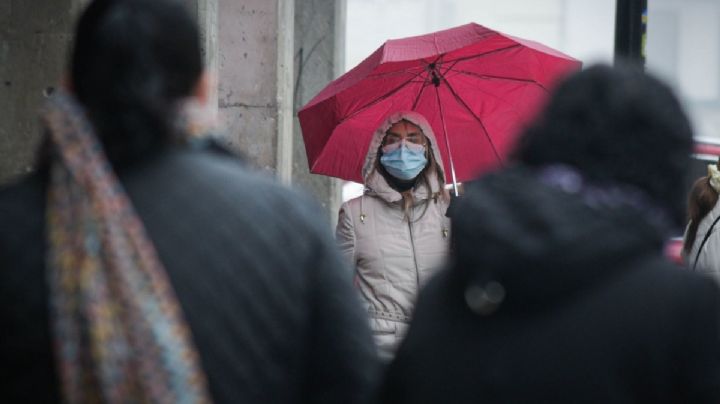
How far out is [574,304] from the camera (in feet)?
6.72

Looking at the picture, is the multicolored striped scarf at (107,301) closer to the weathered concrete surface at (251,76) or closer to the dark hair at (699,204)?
the dark hair at (699,204)

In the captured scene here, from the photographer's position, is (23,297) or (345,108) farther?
(345,108)

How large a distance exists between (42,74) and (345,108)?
5.04ft

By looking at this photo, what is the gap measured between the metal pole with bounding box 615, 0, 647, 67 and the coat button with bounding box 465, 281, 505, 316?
5.09 metres

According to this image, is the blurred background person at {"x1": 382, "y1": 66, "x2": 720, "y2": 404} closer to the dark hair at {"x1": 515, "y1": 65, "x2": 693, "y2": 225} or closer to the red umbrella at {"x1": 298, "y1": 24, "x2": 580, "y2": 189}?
the dark hair at {"x1": 515, "y1": 65, "x2": 693, "y2": 225}

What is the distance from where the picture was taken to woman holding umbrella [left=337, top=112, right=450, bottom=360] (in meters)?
5.50

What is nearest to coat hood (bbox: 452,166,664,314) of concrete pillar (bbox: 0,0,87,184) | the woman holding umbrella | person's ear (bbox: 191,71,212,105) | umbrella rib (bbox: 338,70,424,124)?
person's ear (bbox: 191,71,212,105)

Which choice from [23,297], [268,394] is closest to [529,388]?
[268,394]

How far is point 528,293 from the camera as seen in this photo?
6.69 feet

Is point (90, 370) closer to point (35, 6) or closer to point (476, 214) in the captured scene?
point (476, 214)

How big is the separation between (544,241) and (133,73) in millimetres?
731

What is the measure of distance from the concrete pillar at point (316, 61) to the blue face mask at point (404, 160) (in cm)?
445

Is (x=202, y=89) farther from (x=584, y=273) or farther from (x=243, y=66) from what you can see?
(x=243, y=66)

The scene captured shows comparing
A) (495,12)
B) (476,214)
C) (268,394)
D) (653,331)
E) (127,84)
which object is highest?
(495,12)
